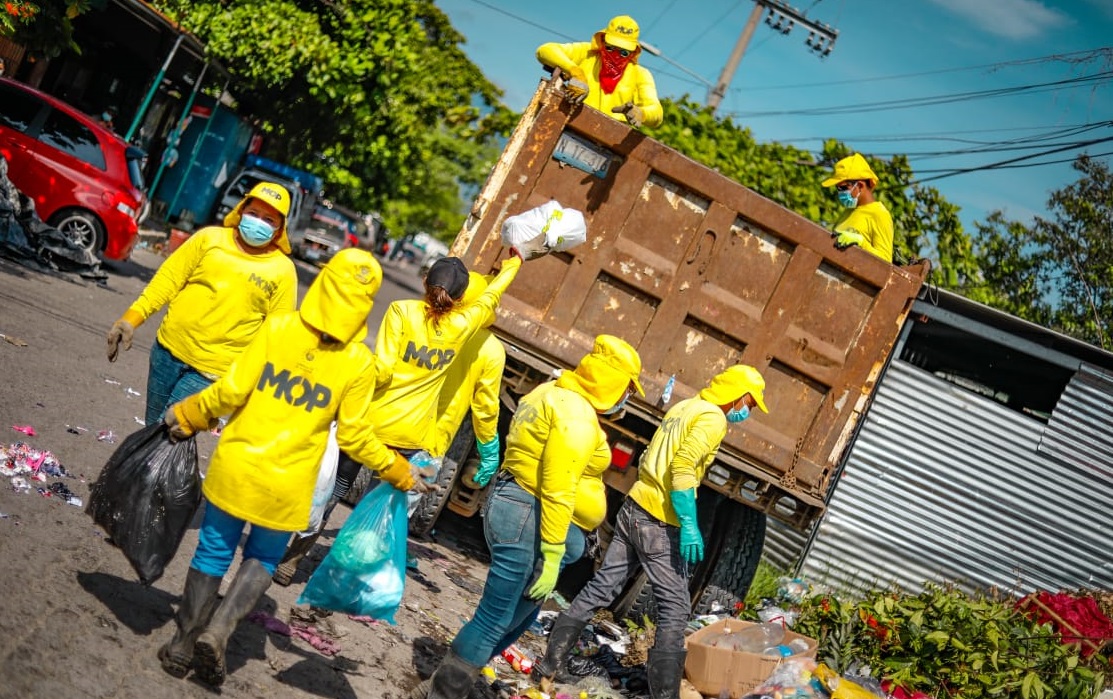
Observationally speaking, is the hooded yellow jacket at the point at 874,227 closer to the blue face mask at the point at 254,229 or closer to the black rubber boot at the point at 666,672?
the black rubber boot at the point at 666,672

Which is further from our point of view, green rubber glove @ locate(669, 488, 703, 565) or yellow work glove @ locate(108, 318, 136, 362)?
green rubber glove @ locate(669, 488, 703, 565)

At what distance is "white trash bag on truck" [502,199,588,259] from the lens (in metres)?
5.39

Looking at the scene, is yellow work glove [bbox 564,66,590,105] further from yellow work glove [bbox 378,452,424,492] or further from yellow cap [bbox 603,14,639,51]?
yellow work glove [bbox 378,452,424,492]

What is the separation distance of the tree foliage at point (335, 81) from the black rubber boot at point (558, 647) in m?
13.2

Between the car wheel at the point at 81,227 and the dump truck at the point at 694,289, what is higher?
the dump truck at the point at 694,289

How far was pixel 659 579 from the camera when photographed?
540 centimetres

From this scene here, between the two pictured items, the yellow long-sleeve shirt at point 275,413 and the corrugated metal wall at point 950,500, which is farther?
the corrugated metal wall at point 950,500

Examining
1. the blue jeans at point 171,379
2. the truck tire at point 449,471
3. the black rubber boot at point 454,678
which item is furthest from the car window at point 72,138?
the black rubber boot at point 454,678

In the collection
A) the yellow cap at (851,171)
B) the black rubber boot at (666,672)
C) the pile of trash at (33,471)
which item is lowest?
the pile of trash at (33,471)

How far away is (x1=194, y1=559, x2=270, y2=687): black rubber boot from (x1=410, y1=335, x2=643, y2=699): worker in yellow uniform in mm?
910

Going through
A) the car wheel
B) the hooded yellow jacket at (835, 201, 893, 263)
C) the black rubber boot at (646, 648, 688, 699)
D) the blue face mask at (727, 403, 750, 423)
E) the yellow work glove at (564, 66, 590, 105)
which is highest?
the hooded yellow jacket at (835, 201, 893, 263)

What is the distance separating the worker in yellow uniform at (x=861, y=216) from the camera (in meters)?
6.79

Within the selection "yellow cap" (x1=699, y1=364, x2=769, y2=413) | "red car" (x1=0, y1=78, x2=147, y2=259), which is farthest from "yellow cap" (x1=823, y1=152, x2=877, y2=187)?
"red car" (x1=0, y1=78, x2=147, y2=259)

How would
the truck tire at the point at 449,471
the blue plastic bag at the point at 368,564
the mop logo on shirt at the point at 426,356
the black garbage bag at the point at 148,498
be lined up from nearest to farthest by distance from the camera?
the black garbage bag at the point at 148,498 < the blue plastic bag at the point at 368,564 < the mop logo on shirt at the point at 426,356 < the truck tire at the point at 449,471
